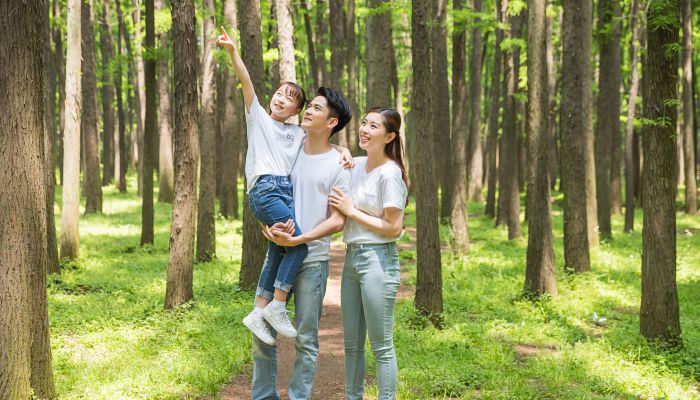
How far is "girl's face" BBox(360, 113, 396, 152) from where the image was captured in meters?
4.54

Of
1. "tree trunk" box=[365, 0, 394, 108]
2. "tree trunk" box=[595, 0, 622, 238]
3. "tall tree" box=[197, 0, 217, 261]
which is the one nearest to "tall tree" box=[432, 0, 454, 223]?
"tree trunk" box=[365, 0, 394, 108]

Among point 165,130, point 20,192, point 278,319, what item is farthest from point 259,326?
point 165,130

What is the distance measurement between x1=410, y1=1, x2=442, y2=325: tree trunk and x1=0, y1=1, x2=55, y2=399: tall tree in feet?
14.5

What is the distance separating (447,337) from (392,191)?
422 centimetres

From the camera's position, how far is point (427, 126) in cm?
813

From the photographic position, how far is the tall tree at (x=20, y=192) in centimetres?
464

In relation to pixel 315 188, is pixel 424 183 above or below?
below

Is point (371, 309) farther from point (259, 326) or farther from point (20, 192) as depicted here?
point (20, 192)

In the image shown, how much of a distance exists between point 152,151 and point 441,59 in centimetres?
747

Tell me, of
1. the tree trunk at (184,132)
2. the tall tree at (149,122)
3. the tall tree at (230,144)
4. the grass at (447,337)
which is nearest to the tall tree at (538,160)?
the grass at (447,337)

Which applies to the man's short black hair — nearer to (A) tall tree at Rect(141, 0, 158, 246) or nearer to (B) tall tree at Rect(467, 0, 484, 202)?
(A) tall tree at Rect(141, 0, 158, 246)

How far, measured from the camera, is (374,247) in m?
4.45

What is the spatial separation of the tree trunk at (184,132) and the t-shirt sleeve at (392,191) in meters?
4.56

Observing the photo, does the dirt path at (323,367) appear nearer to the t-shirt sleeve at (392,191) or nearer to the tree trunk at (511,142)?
the t-shirt sleeve at (392,191)
